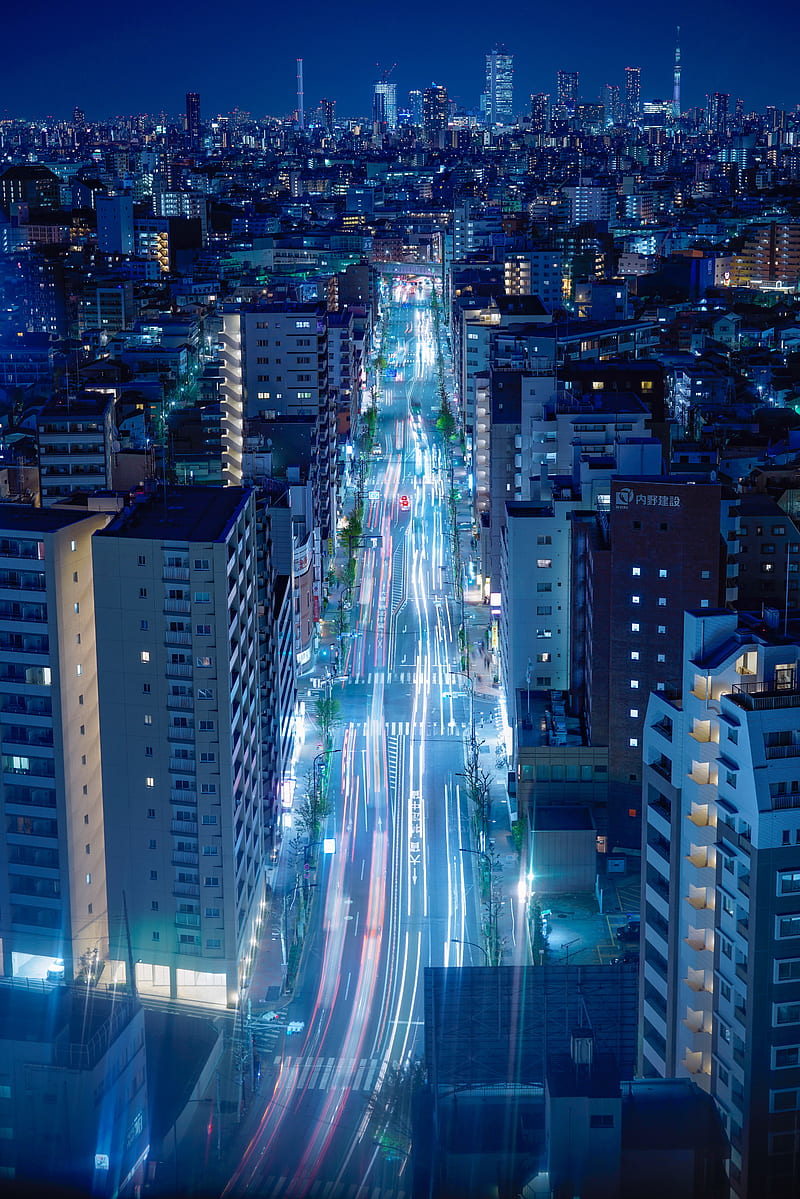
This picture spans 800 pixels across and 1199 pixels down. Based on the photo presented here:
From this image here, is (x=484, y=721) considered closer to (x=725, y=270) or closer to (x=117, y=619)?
(x=117, y=619)

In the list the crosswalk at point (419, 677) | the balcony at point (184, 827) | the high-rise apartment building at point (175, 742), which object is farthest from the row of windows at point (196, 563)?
the crosswalk at point (419, 677)

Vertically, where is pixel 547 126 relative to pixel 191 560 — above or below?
above

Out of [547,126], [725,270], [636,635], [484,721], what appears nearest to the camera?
[636,635]

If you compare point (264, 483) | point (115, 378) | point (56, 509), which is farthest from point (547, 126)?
point (56, 509)

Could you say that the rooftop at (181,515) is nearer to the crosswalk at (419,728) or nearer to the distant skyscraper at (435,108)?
the crosswalk at (419,728)

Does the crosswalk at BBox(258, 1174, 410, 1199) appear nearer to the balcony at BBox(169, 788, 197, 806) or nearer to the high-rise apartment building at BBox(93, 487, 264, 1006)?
the high-rise apartment building at BBox(93, 487, 264, 1006)

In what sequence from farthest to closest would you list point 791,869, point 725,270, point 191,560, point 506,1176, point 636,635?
point 725,270
point 636,635
point 191,560
point 791,869
point 506,1176

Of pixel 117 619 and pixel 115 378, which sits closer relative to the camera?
pixel 117 619
